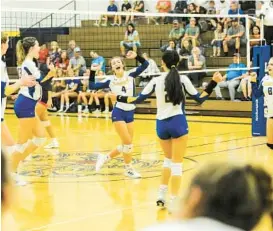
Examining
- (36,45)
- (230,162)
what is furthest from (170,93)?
(230,162)

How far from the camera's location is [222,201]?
70.7 inches

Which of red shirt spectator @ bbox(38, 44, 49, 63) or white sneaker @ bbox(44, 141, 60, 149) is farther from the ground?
red shirt spectator @ bbox(38, 44, 49, 63)

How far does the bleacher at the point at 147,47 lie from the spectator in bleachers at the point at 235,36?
0.35m

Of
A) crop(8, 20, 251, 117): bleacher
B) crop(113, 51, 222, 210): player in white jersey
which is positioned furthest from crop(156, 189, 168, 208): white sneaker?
crop(8, 20, 251, 117): bleacher

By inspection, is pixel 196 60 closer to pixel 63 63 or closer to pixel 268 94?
pixel 63 63

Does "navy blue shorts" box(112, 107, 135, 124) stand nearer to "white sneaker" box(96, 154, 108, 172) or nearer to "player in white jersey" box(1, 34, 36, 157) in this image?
"white sneaker" box(96, 154, 108, 172)

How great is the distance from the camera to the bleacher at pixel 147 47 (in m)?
16.8

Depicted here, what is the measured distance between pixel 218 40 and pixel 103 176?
991cm

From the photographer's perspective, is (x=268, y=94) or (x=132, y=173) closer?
(x=132, y=173)

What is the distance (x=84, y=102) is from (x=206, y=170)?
16.6 meters

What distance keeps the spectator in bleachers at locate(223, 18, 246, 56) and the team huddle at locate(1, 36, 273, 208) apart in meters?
6.15

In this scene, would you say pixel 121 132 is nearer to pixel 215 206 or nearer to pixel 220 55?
pixel 215 206

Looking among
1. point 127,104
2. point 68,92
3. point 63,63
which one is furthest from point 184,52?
point 127,104

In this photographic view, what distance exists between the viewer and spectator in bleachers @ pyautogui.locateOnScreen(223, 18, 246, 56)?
17.1 metres
